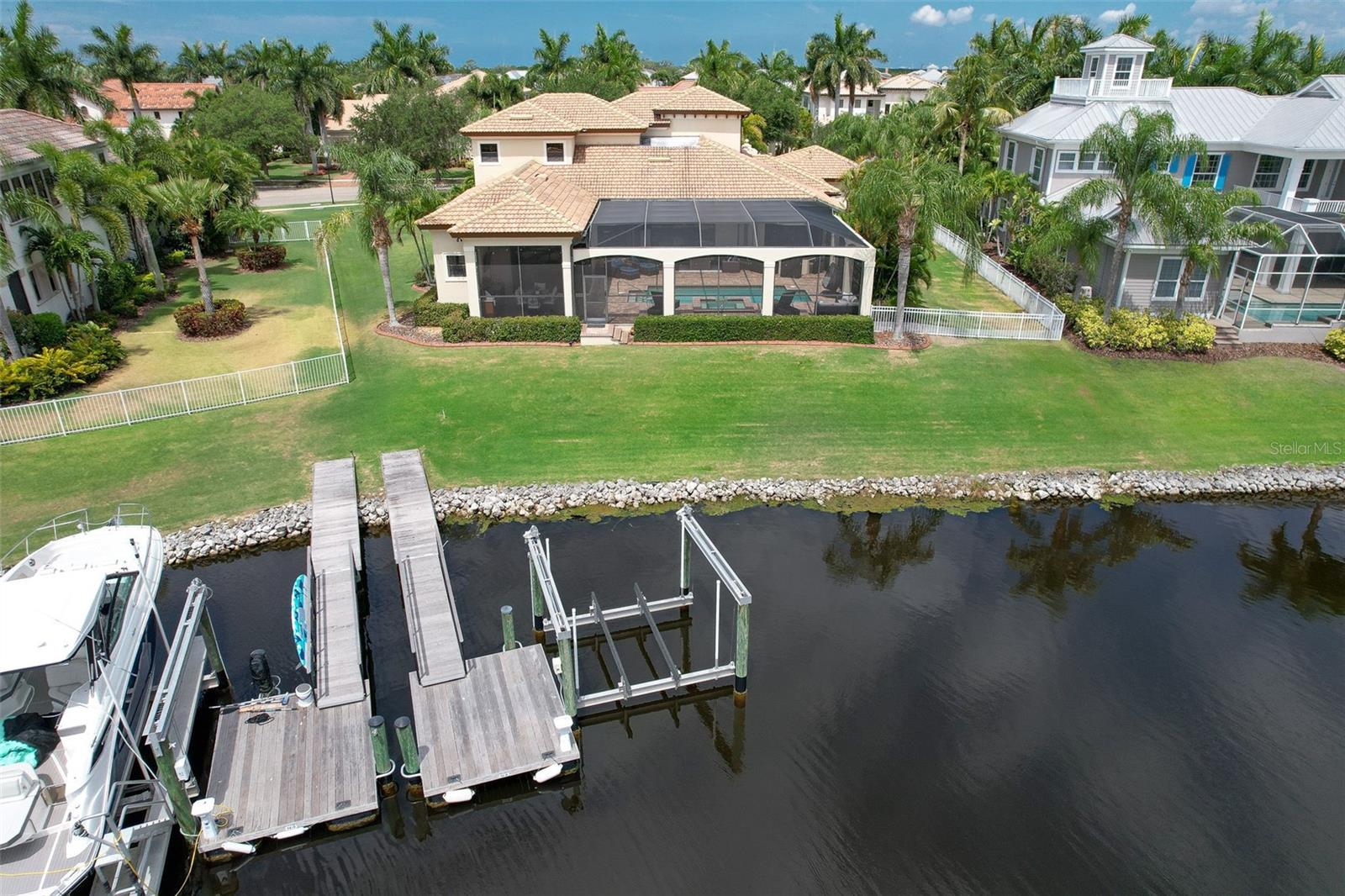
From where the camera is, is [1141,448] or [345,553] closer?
[345,553]

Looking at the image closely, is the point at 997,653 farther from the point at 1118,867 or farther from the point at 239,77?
the point at 239,77

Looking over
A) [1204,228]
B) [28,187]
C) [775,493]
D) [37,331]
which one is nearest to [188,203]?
[28,187]

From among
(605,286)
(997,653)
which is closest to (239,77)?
(605,286)

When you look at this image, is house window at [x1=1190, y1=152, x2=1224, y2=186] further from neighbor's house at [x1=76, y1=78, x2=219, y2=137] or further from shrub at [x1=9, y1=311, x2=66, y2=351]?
neighbor's house at [x1=76, y1=78, x2=219, y2=137]

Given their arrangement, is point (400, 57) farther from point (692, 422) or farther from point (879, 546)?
point (879, 546)

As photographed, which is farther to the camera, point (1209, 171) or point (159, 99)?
point (159, 99)

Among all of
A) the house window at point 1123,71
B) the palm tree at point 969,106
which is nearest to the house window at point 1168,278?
the house window at point 1123,71

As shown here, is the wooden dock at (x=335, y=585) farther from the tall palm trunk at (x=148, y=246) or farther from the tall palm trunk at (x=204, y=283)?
the tall palm trunk at (x=148, y=246)

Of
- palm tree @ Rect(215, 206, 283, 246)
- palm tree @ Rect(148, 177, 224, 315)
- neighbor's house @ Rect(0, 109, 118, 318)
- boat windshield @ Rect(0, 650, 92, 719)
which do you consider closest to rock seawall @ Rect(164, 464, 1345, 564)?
boat windshield @ Rect(0, 650, 92, 719)
